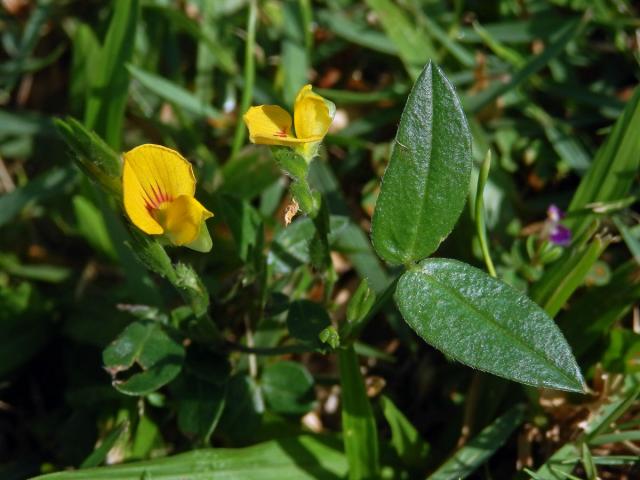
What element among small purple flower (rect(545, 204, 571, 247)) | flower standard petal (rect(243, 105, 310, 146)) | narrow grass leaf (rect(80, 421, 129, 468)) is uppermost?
flower standard petal (rect(243, 105, 310, 146))

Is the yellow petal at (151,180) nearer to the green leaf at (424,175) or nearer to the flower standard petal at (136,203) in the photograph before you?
the flower standard petal at (136,203)

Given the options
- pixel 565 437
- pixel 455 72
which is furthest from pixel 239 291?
pixel 455 72

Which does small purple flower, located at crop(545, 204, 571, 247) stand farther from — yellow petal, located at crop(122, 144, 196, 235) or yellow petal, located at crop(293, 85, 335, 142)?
yellow petal, located at crop(122, 144, 196, 235)

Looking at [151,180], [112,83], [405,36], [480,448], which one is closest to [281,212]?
[112,83]

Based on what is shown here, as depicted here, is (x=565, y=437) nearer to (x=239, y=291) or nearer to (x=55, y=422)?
(x=239, y=291)

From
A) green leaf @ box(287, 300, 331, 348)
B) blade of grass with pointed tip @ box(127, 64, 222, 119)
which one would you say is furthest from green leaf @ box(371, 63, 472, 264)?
blade of grass with pointed tip @ box(127, 64, 222, 119)

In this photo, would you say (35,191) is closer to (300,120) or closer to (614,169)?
(300,120)

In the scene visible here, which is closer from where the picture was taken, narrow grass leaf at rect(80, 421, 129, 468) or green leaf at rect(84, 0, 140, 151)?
narrow grass leaf at rect(80, 421, 129, 468)
